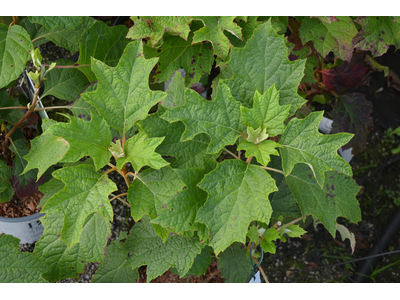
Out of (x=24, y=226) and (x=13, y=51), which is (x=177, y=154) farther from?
(x=24, y=226)

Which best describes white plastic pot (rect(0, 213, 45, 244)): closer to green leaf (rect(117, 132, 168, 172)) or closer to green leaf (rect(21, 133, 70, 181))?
green leaf (rect(21, 133, 70, 181))

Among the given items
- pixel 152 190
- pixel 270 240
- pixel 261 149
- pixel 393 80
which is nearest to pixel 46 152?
pixel 152 190

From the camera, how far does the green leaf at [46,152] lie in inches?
45.2

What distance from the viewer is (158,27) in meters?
1.33

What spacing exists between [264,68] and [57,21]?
2.61ft

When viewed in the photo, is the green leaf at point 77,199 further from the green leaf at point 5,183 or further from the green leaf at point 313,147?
the green leaf at point 5,183

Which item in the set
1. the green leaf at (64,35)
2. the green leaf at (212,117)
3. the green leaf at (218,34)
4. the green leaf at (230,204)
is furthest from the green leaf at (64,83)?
the green leaf at (230,204)

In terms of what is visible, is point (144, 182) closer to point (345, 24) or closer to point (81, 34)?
Result: point (81, 34)

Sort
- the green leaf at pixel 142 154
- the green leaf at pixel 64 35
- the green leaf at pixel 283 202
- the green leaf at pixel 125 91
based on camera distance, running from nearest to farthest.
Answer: the green leaf at pixel 142 154 < the green leaf at pixel 125 91 < the green leaf at pixel 283 202 < the green leaf at pixel 64 35

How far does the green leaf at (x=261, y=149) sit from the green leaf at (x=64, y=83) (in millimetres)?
880

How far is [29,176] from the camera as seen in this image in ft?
4.96

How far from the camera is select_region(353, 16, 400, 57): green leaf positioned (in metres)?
1.41

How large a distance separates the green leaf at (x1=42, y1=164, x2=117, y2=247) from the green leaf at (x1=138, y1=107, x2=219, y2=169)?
208mm

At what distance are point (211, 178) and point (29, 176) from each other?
904 mm
